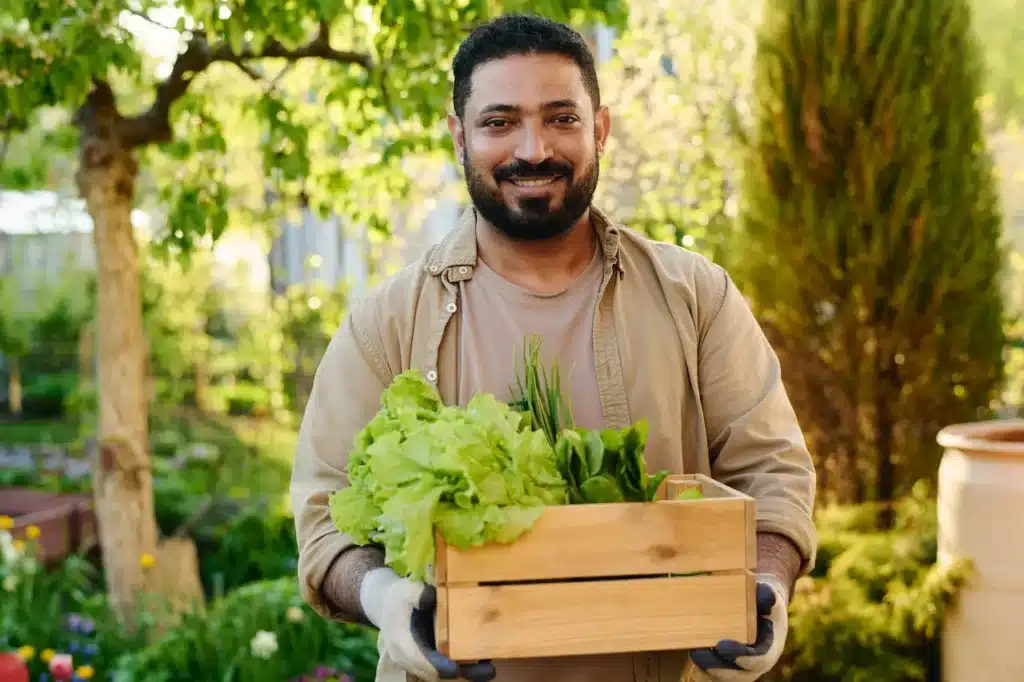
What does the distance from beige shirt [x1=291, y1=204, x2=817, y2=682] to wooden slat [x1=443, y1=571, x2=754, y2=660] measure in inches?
14.0

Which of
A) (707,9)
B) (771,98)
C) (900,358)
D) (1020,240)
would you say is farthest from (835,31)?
(1020,240)

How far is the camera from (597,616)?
5.80 feet

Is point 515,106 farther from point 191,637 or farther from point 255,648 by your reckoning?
point 191,637

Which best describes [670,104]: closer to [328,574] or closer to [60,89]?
[60,89]

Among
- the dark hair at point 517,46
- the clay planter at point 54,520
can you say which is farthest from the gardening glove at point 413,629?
the clay planter at point 54,520

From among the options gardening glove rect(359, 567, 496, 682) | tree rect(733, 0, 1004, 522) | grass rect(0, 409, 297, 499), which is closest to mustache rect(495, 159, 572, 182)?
gardening glove rect(359, 567, 496, 682)

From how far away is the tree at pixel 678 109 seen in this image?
268 inches

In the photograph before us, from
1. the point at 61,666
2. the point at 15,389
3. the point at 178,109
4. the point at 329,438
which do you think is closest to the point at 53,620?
the point at 61,666

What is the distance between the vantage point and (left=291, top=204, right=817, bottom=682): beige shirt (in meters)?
2.18

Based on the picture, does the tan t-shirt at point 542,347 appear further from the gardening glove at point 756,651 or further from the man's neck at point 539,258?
the gardening glove at point 756,651

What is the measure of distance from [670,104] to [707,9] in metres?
0.64

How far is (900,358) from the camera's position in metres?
5.17

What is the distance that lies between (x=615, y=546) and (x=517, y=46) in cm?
93

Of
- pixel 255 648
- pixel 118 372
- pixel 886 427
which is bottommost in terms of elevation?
pixel 255 648
